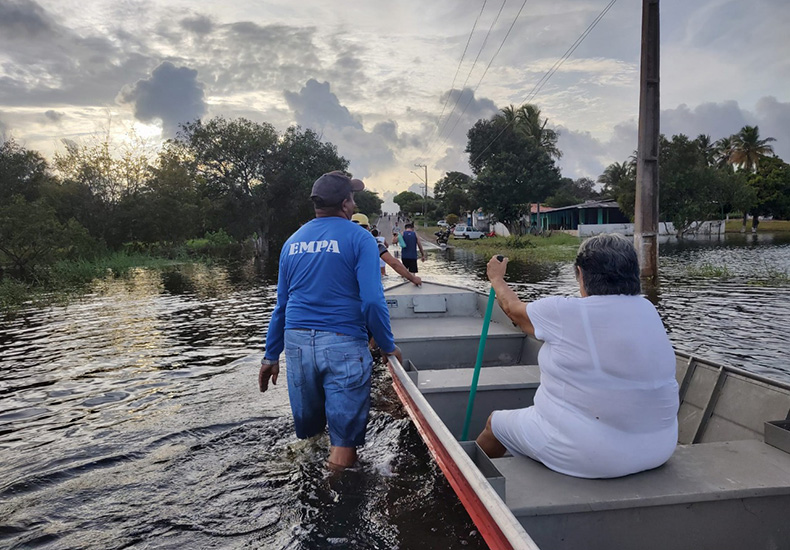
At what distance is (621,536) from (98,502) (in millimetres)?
3625

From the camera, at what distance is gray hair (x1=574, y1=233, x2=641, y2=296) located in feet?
8.56

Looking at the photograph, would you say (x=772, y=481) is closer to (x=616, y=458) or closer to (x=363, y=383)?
(x=616, y=458)

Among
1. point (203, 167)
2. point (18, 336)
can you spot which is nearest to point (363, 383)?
point (18, 336)

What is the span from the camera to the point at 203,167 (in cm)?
3984

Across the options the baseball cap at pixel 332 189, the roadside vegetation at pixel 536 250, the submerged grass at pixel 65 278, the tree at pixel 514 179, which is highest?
the tree at pixel 514 179

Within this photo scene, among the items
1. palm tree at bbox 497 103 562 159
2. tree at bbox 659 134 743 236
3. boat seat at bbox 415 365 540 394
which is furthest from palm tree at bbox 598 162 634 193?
boat seat at bbox 415 365 540 394

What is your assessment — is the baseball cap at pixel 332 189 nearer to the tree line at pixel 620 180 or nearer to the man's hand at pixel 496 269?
the man's hand at pixel 496 269

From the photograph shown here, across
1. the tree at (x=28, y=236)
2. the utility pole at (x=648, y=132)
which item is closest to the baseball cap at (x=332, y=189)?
the utility pole at (x=648, y=132)

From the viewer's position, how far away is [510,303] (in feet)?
9.95

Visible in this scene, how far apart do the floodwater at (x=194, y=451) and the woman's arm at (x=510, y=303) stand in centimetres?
152

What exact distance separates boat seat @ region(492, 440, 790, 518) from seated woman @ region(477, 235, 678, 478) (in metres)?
0.07

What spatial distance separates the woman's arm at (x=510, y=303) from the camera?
2959mm

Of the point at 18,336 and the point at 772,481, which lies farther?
the point at 18,336

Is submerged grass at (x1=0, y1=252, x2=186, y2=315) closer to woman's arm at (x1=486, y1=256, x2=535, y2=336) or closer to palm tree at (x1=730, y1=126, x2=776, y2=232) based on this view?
woman's arm at (x1=486, y1=256, x2=535, y2=336)
